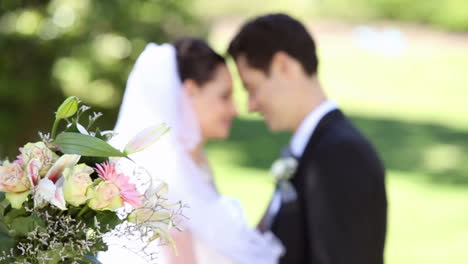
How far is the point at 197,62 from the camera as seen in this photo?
3.47 m

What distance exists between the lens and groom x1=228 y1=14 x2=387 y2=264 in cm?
301

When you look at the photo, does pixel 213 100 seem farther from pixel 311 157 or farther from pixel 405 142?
pixel 405 142

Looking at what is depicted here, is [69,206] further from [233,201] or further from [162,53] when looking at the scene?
[233,201]

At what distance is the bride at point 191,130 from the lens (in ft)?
10.6

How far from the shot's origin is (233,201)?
3729 millimetres

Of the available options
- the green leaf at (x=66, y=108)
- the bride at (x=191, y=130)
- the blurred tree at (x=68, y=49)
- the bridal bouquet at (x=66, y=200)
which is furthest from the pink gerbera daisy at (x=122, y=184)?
the blurred tree at (x=68, y=49)

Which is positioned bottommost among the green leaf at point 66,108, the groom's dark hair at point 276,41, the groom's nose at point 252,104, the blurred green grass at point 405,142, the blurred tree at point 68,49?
the blurred green grass at point 405,142

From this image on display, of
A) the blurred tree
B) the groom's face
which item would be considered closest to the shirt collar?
the groom's face

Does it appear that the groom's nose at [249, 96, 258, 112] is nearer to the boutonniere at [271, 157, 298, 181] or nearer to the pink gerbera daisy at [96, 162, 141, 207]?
the boutonniere at [271, 157, 298, 181]

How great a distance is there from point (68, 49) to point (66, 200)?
5.97m

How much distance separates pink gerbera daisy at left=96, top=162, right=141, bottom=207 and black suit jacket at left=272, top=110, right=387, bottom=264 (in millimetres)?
1343

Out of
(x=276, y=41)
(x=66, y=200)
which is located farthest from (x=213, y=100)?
(x=66, y=200)

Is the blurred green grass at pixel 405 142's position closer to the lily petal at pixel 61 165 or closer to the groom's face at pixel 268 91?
the groom's face at pixel 268 91

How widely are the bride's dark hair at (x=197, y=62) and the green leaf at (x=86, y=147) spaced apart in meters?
1.67
